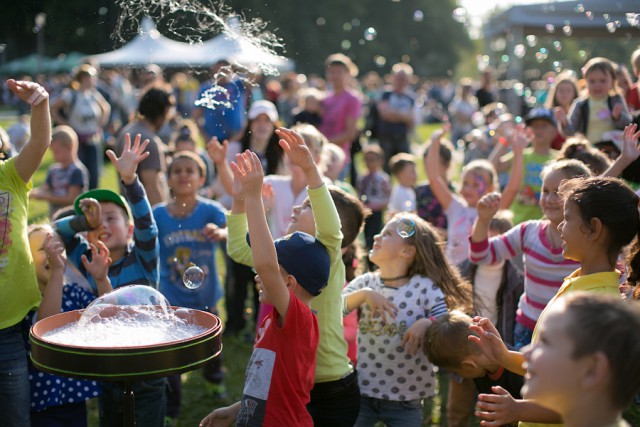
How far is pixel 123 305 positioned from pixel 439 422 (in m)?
2.67

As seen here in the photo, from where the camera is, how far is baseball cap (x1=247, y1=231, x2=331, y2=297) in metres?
2.85

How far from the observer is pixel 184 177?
4762 mm

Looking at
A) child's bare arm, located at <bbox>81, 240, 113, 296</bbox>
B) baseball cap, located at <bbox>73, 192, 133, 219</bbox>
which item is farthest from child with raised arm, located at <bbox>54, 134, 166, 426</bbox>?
child's bare arm, located at <bbox>81, 240, 113, 296</bbox>

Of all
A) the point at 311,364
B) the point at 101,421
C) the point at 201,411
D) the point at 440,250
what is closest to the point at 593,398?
the point at 311,364

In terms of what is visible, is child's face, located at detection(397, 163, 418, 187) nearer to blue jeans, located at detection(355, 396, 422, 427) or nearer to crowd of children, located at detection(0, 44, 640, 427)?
crowd of children, located at detection(0, 44, 640, 427)

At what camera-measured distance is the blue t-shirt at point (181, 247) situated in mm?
4641

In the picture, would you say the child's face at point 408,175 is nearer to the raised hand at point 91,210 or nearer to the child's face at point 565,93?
Result: the child's face at point 565,93

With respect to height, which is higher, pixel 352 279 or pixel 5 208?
pixel 5 208

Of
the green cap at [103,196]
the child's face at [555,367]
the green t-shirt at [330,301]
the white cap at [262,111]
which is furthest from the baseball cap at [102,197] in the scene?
the child's face at [555,367]

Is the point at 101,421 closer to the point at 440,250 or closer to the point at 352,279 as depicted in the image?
the point at 352,279

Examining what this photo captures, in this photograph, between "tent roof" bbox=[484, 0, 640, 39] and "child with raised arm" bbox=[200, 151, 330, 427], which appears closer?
"child with raised arm" bbox=[200, 151, 330, 427]

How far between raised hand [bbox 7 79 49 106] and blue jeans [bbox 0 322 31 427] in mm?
1010

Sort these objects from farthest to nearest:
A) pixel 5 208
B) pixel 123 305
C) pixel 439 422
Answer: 1. pixel 439 422
2. pixel 5 208
3. pixel 123 305

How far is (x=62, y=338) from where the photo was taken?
243 cm
